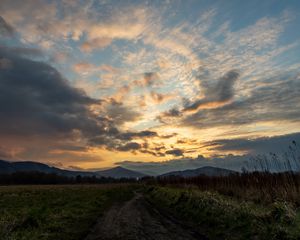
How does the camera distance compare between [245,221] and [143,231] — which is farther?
[143,231]

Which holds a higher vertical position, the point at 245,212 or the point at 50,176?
the point at 50,176

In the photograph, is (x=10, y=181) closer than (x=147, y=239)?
A: No

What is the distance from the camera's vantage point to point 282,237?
1023 cm

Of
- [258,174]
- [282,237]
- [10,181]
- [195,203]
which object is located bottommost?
[282,237]

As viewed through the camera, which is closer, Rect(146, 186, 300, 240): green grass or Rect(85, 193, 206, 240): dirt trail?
Rect(146, 186, 300, 240): green grass

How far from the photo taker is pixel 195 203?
1981 centimetres

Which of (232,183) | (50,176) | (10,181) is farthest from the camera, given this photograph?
(50,176)

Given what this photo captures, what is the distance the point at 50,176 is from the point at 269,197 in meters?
175

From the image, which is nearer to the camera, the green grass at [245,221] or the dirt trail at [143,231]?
the green grass at [245,221]

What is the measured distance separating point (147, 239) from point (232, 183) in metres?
14.7

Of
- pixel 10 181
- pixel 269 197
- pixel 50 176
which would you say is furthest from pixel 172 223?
pixel 50 176

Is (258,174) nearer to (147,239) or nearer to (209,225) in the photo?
(209,225)

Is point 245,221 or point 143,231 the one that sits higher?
point 245,221

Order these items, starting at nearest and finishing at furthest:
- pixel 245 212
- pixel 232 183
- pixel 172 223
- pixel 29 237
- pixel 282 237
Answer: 1. pixel 282 237
2. pixel 29 237
3. pixel 245 212
4. pixel 172 223
5. pixel 232 183
